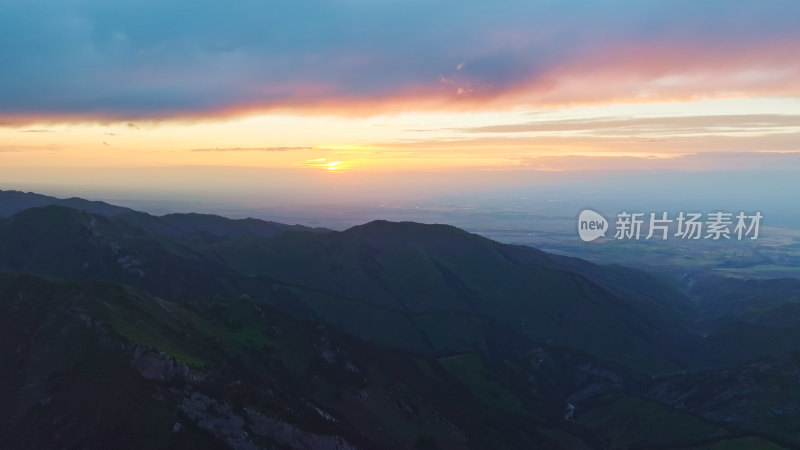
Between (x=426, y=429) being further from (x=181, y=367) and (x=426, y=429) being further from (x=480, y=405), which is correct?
(x=181, y=367)

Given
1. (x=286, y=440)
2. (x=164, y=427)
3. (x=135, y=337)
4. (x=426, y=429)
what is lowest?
(x=426, y=429)

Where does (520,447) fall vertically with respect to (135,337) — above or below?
below

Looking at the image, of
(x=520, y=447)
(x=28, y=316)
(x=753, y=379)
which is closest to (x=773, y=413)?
(x=753, y=379)

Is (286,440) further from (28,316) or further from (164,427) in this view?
(28,316)

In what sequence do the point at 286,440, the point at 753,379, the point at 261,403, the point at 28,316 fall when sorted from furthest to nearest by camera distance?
the point at 753,379 → the point at 28,316 → the point at 261,403 → the point at 286,440

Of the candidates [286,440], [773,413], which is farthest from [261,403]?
[773,413]

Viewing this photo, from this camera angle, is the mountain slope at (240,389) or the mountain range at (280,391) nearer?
the mountain slope at (240,389)

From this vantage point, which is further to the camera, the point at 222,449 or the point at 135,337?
the point at 135,337

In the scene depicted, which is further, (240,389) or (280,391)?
(280,391)

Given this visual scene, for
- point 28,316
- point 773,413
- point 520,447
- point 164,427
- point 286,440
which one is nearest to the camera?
point 164,427

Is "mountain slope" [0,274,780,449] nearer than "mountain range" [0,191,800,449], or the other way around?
"mountain slope" [0,274,780,449]

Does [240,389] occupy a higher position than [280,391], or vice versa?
[240,389]
